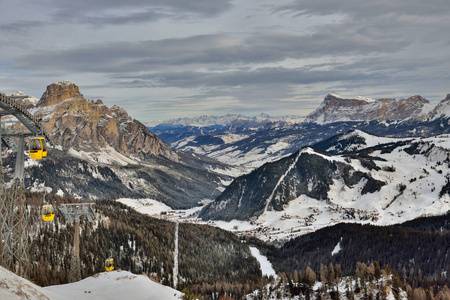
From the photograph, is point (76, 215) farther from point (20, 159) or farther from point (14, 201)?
point (20, 159)

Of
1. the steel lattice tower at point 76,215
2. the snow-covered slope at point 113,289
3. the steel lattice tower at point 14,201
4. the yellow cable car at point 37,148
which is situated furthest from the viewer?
the steel lattice tower at point 76,215

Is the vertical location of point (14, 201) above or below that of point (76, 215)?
above

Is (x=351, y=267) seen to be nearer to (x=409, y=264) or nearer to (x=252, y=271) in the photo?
(x=409, y=264)

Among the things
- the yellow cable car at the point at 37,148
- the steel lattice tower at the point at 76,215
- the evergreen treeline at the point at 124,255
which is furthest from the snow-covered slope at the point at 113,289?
the evergreen treeline at the point at 124,255

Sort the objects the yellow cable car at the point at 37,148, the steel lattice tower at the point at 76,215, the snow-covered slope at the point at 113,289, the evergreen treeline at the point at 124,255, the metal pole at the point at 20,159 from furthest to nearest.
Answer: the evergreen treeline at the point at 124,255, the steel lattice tower at the point at 76,215, the snow-covered slope at the point at 113,289, the metal pole at the point at 20,159, the yellow cable car at the point at 37,148

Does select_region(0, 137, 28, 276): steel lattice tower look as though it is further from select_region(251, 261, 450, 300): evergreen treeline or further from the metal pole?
select_region(251, 261, 450, 300): evergreen treeline

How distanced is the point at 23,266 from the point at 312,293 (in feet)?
296

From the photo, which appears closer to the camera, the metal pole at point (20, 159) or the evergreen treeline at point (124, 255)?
the metal pole at point (20, 159)

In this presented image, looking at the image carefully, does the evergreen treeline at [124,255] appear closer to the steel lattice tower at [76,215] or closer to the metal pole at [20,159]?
the steel lattice tower at [76,215]

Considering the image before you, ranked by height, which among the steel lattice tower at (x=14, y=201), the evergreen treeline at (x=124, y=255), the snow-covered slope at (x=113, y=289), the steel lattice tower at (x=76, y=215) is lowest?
the evergreen treeline at (x=124, y=255)

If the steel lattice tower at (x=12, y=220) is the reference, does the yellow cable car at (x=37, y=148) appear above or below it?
above

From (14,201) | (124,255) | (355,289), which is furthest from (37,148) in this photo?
(124,255)

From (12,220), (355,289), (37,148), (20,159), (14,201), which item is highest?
(37,148)

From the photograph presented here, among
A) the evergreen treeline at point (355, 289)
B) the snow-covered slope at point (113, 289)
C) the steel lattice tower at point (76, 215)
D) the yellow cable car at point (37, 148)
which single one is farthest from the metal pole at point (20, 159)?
the evergreen treeline at point (355, 289)
